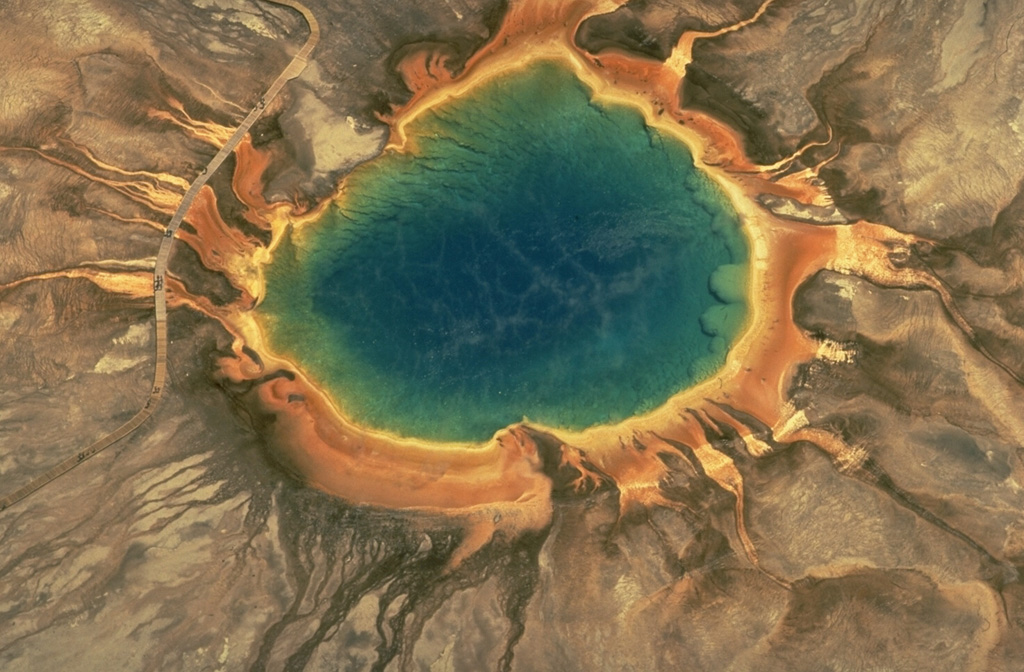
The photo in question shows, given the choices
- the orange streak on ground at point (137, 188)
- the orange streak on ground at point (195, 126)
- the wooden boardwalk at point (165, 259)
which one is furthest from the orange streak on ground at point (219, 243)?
the orange streak on ground at point (195, 126)

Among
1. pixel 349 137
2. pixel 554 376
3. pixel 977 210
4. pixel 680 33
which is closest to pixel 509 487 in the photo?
pixel 554 376

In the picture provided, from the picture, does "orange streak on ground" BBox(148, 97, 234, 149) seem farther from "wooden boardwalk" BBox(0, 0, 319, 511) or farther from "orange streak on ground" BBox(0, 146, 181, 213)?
"orange streak on ground" BBox(0, 146, 181, 213)

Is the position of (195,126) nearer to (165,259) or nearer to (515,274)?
(165,259)

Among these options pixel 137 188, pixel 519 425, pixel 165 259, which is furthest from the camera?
pixel 519 425

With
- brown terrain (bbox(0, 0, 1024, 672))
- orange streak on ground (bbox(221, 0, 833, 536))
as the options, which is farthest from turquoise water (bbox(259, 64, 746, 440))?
brown terrain (bbox(0, 0, 1024, 672))

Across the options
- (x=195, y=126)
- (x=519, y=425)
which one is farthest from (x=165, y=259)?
(x=519, y=425)

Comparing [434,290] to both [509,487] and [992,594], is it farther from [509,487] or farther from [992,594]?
[992,594]
